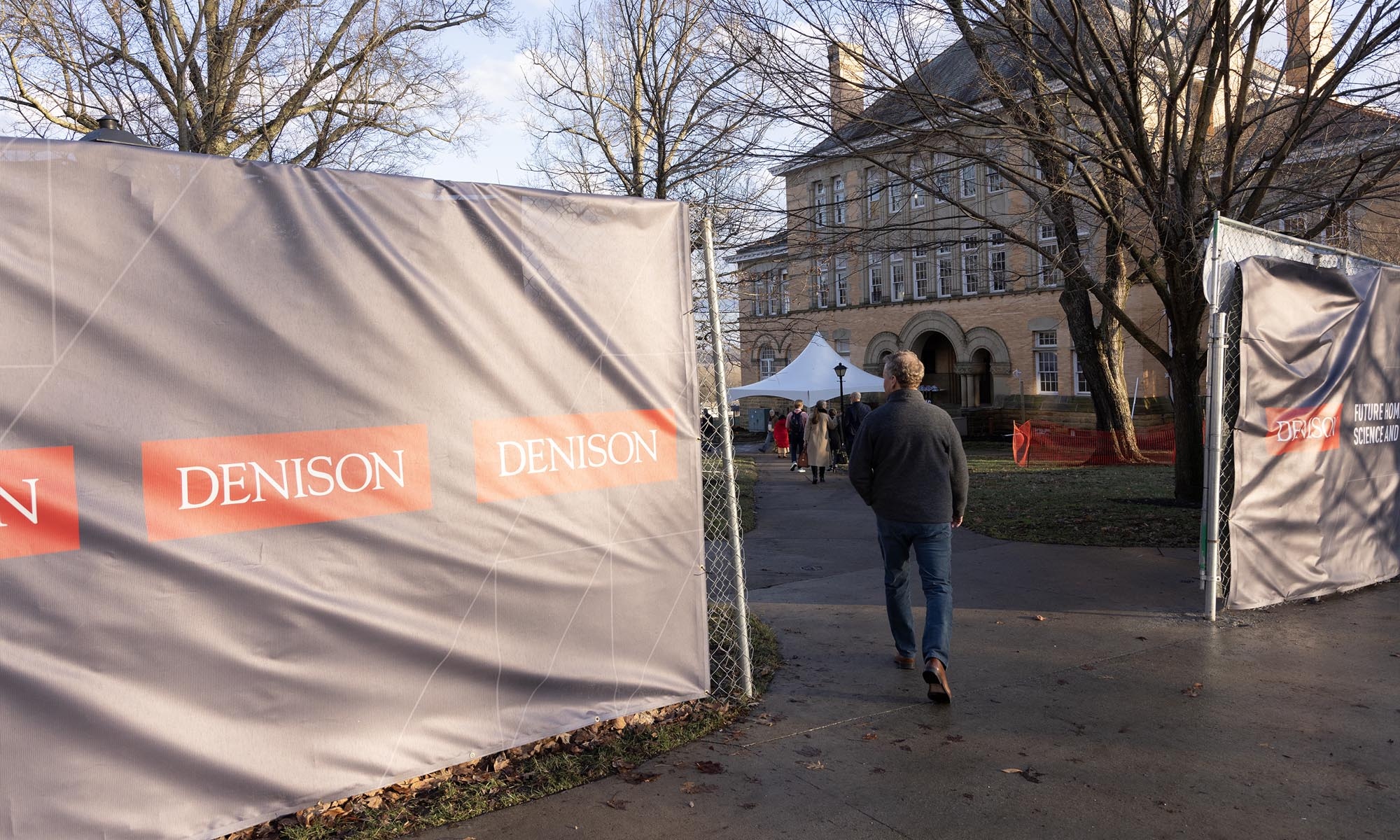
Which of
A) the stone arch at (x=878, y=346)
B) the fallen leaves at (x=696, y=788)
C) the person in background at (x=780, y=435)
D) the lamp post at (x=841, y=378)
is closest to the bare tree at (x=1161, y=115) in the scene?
the fallen leaves at (x=696, y=788)

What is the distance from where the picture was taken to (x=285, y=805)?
362 centimetres

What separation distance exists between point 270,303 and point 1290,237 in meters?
6.81

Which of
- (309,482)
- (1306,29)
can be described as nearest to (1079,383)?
(1306,29)

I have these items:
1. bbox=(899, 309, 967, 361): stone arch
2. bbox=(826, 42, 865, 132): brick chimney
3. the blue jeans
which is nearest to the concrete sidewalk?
the blue jeans

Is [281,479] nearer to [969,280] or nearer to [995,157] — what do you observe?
[995,157]

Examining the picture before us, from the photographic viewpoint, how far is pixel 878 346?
150 ft

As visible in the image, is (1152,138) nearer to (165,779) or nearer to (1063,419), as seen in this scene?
(165,779)

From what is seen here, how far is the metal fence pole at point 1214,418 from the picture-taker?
638cm

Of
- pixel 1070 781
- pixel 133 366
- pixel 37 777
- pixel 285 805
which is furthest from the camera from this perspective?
pixel 1070 781

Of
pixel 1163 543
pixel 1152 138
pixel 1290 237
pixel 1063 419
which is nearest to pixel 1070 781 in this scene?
pixel 1290 237

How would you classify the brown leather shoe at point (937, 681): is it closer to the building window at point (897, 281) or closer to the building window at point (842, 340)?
the building window at point (897, 281)

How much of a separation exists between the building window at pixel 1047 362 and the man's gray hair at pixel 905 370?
3494cm

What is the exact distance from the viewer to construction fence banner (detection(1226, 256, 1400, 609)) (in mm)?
6730

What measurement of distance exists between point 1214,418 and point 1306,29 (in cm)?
605
